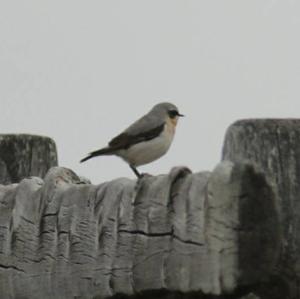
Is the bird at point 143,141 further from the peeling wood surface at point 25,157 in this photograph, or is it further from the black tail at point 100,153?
the peeling wood surface at point 25,157

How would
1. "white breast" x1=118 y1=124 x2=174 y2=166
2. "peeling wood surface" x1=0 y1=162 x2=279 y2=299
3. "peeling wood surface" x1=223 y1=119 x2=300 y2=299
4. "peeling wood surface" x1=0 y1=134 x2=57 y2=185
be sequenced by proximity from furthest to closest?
"white breast" x1=118 y1=124 x2=174 y2=166
"peeling wood surface" x1=0 y1=134 x2=57 y2=185
"peeling wood surface" x1=223 y1=119 x2=300 y2=299
"peeling wood surface" x1=0 y1=162 x2=279 y2=299

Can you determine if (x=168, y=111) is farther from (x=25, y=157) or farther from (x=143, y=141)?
(x=25, y=157)

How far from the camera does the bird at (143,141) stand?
8617 millimetres

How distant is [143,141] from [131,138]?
8cm

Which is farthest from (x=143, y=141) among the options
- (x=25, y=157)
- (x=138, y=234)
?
(x=138, y=234)

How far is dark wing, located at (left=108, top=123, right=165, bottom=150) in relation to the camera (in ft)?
28.4

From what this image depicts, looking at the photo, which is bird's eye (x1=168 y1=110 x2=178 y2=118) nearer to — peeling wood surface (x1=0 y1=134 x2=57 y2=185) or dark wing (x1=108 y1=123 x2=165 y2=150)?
dark wing (x1=108 y1=123 x2=165 y2=150)

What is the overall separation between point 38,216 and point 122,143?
13.4 ft

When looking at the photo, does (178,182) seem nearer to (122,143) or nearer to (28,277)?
(28,277)

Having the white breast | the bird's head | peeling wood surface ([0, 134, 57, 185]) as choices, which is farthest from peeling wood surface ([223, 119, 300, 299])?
the bird's head

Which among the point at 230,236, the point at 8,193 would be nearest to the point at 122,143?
the point at 8,193

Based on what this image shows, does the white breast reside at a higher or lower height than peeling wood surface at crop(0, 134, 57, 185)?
lower

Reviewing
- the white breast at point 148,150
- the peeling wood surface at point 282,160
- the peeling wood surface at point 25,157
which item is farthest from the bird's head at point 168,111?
the peeling wood surface at point 282,160

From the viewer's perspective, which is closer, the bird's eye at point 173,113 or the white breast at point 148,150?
the white breast at point 148,150
